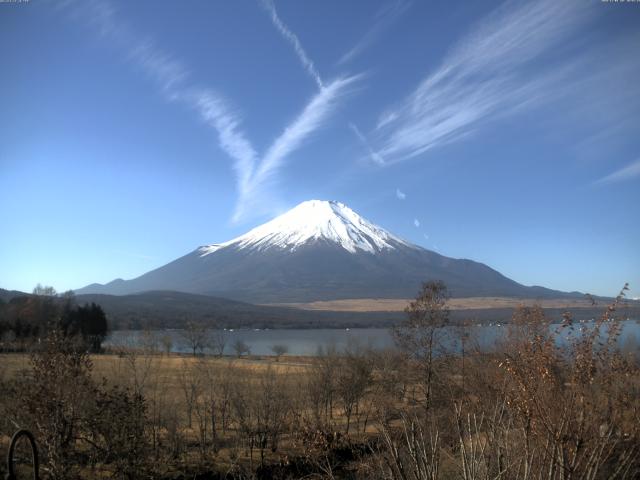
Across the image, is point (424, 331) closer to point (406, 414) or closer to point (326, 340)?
point (406, 414)

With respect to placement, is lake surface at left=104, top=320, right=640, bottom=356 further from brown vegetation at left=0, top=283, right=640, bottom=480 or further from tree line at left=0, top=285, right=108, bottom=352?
tree line at left=0, top=285, right=108, bottom=352

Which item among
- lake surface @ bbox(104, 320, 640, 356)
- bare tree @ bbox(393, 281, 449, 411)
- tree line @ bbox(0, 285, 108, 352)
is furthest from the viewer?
tree line @ bbox(0, 285, 108, 352)

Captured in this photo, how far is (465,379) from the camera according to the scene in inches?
680

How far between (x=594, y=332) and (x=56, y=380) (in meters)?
9.72

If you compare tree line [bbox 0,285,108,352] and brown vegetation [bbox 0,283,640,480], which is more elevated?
tree line [bbox 0,285,108,352]

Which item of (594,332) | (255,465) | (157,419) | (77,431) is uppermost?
(594,332)

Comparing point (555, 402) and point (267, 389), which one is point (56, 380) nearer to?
point (555, 402)

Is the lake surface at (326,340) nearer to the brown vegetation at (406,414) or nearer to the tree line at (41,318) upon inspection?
the brown vegetation at (406,414)

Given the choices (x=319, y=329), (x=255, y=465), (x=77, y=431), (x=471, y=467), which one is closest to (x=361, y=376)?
(x=255, y=465)

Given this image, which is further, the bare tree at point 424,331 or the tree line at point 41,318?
the tree line at point 41,318

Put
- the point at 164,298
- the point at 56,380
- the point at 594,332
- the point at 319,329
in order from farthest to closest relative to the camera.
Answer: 1. the point at 164,298
2. the point at 319,329
3. the point at 56,380
4. the point at 594,332

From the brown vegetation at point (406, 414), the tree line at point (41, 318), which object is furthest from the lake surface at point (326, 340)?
the tree line at point (41, 318)

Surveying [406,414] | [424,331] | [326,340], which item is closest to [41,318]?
[326,340]

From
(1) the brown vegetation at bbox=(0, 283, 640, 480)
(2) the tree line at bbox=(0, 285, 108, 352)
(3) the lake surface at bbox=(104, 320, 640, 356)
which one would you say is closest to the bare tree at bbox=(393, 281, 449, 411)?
(1) the brown vegetation at bbox=(0, 283, 640, 480)
